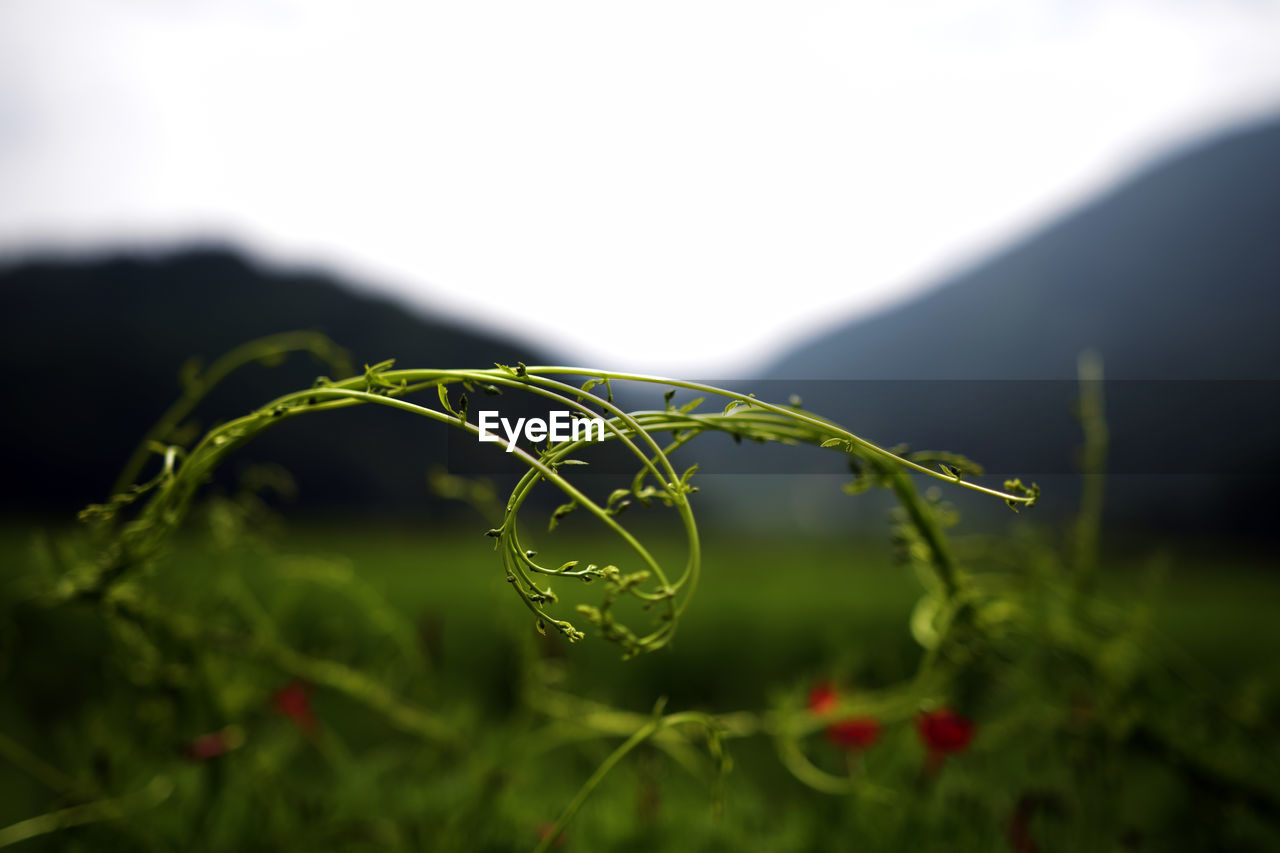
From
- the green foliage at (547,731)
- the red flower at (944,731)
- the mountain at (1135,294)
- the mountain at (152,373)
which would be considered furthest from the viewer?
the mountain at (1135,294)

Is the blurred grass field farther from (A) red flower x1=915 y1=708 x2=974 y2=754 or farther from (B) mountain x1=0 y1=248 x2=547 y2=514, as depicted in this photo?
(B) mountain x1=0 y1=248 x2=547 y2=514

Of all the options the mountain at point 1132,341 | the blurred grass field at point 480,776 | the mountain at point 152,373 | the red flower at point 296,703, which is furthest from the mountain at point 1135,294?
the red flower at point 296,703

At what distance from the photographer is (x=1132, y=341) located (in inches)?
171

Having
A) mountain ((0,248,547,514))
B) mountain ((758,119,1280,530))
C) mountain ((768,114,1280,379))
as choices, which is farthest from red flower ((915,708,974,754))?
mountain ((768,114,1280,379))

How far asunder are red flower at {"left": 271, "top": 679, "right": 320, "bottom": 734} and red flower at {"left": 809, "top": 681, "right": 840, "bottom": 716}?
1.70ft

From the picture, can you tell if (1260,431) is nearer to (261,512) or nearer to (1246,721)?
(1246,721)

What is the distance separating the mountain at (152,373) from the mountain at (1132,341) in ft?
6.37

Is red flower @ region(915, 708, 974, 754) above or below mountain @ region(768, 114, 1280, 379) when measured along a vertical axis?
below

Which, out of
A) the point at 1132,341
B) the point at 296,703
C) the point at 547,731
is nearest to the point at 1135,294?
the point at 1132,341

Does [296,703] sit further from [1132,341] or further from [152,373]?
[1132,341]

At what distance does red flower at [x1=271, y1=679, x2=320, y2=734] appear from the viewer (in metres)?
0.72

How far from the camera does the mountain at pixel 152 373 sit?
9.16 feet

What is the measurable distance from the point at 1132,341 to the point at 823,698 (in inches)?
184

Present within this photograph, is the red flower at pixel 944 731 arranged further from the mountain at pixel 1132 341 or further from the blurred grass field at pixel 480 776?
the mountain at pixel 1132 341
